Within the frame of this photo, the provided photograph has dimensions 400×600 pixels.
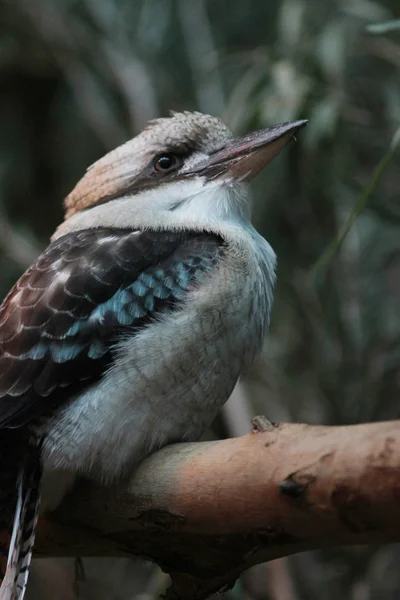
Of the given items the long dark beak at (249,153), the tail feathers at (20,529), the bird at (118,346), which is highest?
the long dark beak at (249,153)

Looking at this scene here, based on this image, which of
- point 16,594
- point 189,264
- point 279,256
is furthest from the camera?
point 279,256

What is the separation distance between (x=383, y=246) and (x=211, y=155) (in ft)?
3.61

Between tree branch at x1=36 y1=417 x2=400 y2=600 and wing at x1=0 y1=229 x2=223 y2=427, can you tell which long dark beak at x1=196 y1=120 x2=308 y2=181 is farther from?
tree branch at x1=36 y1=417 x2=400 y2=600

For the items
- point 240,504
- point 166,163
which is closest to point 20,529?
point 240,504

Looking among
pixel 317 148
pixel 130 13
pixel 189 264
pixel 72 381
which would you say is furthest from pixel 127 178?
pixel 130 13

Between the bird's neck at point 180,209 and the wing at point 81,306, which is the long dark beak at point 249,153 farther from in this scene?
the wing at point 81,306

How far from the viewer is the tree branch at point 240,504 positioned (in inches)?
38.0

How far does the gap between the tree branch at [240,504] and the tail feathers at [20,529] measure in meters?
0.09

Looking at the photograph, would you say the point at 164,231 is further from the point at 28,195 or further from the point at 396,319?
the point at 28,195

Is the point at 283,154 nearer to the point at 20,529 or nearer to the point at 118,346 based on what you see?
the point at 118,346

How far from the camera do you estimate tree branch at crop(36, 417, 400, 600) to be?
96cm

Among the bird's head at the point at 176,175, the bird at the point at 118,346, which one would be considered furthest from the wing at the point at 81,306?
the bird's head at the point at 176,175

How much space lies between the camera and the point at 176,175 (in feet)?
5.77

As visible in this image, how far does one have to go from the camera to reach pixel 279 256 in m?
2.66
